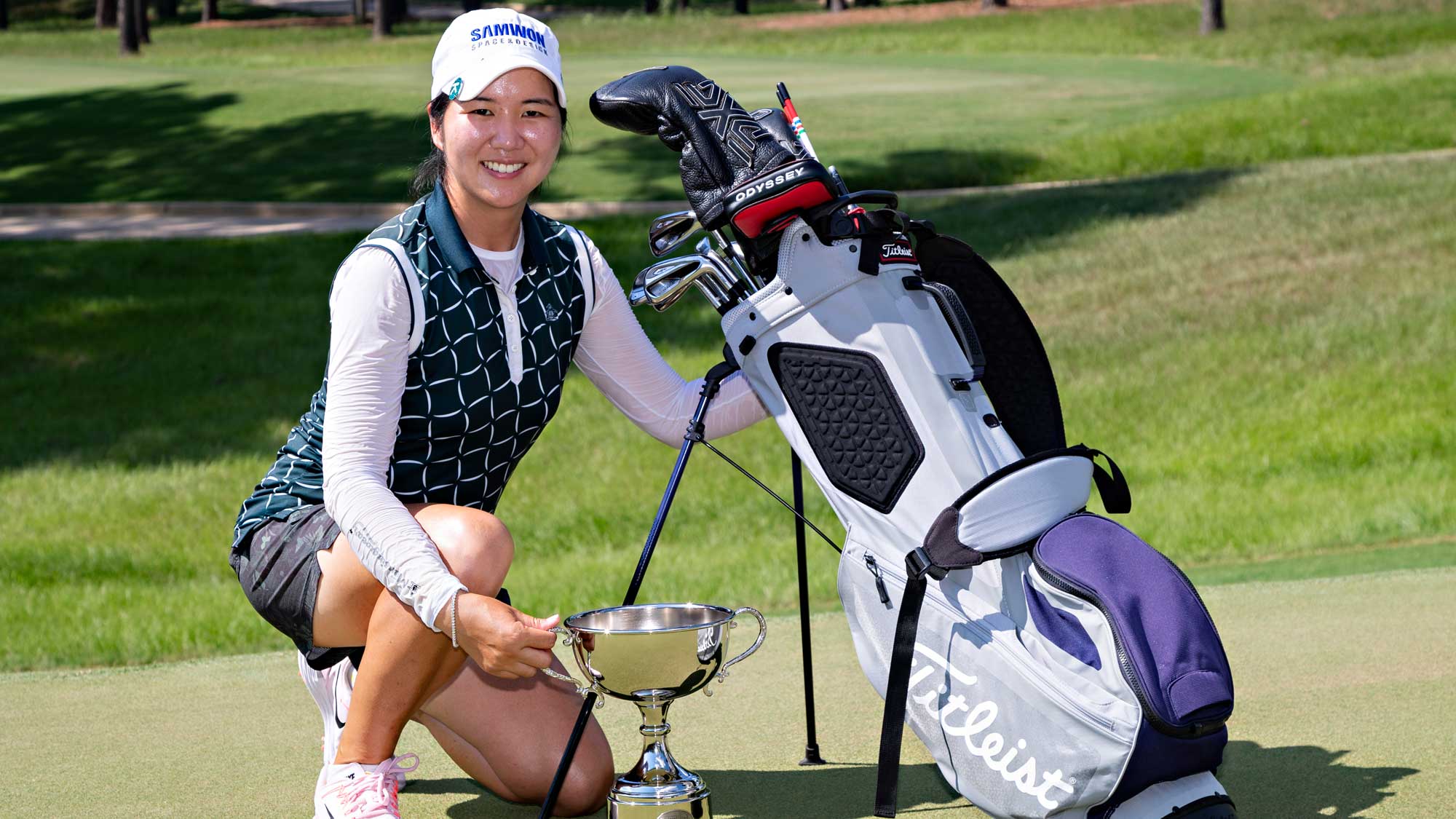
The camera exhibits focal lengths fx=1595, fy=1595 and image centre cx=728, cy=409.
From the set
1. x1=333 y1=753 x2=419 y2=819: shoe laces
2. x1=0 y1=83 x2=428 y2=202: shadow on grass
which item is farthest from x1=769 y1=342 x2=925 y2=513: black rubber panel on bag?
x1=0 y1=83 x2=428 y2=202: shadow on grass

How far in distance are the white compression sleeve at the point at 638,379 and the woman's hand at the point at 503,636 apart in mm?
759

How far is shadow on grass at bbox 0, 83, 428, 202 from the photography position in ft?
48.2

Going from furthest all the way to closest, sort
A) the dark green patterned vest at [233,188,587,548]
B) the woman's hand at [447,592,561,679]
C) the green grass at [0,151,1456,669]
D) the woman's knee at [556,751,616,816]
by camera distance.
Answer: the green grass at [0,151,1456,669] → the woman's knee at [556,751,616,816] → the dark green patterned vest at [233,188,587,548] → the woman's hand at [447,592,561,679]

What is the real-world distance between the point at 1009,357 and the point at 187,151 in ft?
49.6

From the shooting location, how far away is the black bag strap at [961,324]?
8.25 ft

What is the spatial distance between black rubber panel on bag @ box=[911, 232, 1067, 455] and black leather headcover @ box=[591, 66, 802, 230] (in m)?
0.32

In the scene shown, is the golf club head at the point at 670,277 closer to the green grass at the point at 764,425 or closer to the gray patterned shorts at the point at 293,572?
the gray patterned shorts at the point at 293,572

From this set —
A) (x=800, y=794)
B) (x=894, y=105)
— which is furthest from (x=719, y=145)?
(x=894, y=105)

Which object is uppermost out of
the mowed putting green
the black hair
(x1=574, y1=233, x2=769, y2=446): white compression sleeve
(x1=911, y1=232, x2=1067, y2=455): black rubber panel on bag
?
the black hair

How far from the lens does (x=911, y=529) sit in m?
2.51

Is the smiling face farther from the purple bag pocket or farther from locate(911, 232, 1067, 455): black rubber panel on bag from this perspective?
the purple bag pocket

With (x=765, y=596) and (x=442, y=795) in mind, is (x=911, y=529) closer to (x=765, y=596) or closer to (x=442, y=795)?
(x=442, y=795)

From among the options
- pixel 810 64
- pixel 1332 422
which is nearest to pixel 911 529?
pixel 1332 422

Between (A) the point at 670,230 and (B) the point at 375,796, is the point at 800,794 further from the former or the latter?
(A) the point at 670,230
